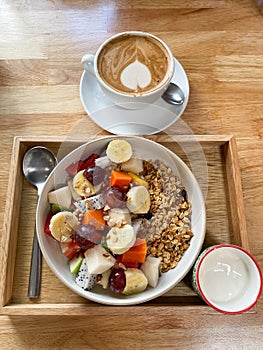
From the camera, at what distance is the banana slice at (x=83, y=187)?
3.10ft

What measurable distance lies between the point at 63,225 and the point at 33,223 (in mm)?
122

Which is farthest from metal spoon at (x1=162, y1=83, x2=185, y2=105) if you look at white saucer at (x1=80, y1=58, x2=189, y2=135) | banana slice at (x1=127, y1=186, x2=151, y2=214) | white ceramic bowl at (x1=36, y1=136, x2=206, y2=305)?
banana slice at (x1=127, y1=186, x2=151, y2=214)

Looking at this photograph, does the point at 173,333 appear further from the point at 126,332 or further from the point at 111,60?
the point at 111,60

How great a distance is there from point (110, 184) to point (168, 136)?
188mm

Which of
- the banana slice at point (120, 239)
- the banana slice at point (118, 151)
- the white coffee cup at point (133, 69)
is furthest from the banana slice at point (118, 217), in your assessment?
the white coffee cup at point (133, 69)

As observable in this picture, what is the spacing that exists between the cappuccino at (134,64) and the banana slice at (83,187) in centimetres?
23

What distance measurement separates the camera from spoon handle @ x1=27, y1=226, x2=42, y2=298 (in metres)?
0.94

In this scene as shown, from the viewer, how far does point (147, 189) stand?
959mm

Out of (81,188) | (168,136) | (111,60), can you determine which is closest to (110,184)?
(81,188)

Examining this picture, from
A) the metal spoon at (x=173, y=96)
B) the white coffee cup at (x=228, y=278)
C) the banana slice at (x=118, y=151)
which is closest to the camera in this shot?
the white coffee cup at (x=228, y=278)

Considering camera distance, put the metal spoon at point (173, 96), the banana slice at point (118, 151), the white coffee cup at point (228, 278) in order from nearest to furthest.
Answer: the white coffee cup at point (228, 278) → the banana slice at point (118, 151) → the metal spoon at point (173, 96)

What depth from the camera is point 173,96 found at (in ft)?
3.54

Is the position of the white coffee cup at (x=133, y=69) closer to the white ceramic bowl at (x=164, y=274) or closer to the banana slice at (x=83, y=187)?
the white ceramic bowl at (x=164, y=274)

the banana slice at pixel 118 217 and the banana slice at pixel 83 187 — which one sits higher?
the banana slice at pixel 83 187
